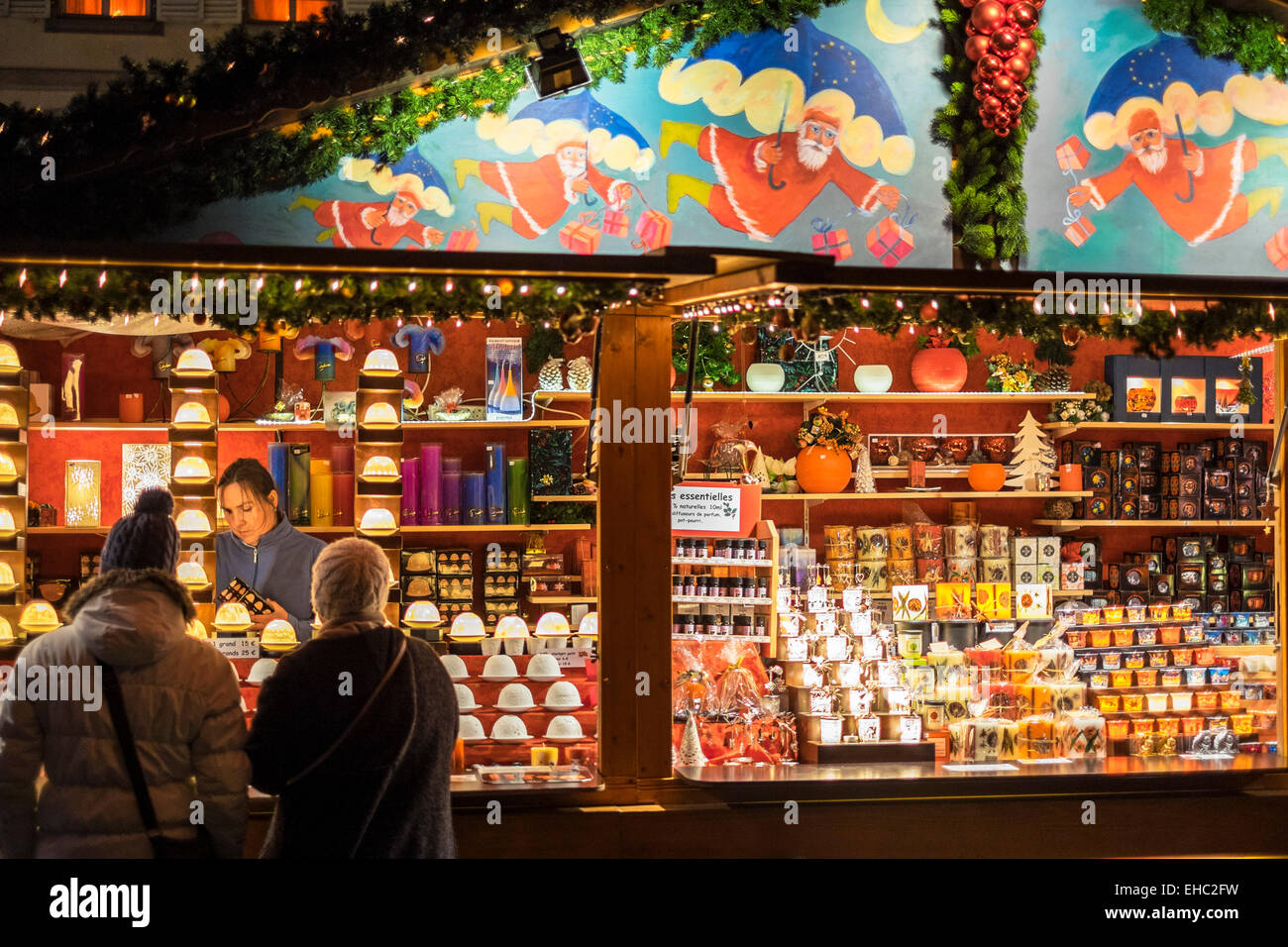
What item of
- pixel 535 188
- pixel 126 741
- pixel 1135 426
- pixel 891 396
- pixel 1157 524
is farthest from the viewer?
pixel 1157 524

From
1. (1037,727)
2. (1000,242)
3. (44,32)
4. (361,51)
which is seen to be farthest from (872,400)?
(44,32)

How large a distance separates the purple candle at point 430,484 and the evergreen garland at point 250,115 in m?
2.09

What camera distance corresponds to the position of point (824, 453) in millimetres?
8266

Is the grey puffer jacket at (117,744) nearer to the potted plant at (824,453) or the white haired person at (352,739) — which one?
the white haired person at (352,739)

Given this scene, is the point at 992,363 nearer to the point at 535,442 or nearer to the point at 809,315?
the point at 535,442

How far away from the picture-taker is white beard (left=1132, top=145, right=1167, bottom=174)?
6.89 meters

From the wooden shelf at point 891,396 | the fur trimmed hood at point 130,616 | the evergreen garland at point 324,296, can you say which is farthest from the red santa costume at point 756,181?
the fur trimmed hood at point 130,616

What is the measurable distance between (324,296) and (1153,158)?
4332 mm

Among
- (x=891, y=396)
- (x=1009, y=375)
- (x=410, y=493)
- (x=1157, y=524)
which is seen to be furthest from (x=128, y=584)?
(x=1157, y=524)

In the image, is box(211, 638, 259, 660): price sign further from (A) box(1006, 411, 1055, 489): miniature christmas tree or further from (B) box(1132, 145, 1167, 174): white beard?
(B) box(1132, 145, 1167, 174): white beard

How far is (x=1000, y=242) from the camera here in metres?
6.74

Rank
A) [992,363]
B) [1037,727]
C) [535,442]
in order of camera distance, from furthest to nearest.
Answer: [992,363], [535,442], [1037,727]

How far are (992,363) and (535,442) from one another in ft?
9.94

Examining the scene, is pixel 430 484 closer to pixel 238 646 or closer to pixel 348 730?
pixel 238 646
